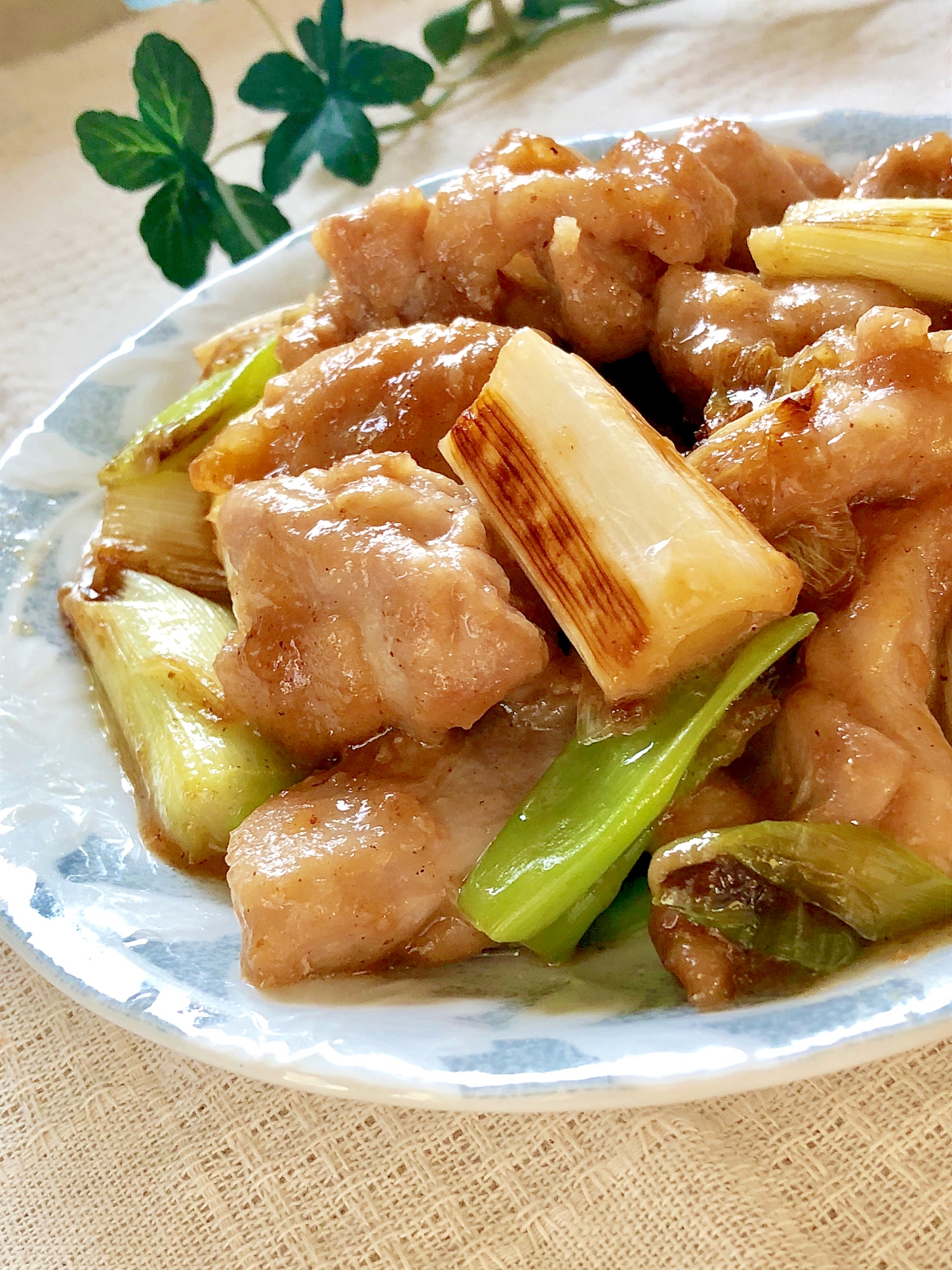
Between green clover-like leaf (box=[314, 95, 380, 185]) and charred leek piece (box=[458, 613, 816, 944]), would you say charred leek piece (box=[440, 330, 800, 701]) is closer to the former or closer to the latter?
charred leek piece (box=[458, 613, 816, 944])

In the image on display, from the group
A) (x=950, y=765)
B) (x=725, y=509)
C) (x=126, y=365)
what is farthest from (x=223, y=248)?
(x=950, y=765)

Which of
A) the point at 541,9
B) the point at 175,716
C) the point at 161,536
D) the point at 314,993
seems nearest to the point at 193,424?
the point at 161,536

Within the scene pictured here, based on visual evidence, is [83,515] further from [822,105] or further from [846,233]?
[822,105]

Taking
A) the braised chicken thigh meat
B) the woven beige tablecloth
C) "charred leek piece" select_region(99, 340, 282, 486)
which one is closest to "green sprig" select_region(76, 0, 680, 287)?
"charred leek piece" select_region(99, 340, 282, 486)

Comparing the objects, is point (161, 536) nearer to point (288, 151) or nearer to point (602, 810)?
point (602, 810)

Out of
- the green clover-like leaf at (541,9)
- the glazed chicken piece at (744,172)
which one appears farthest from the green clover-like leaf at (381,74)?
the glazed chicken piece at (744,172)

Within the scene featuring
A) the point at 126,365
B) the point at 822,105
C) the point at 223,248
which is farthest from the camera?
the point at 822,105
